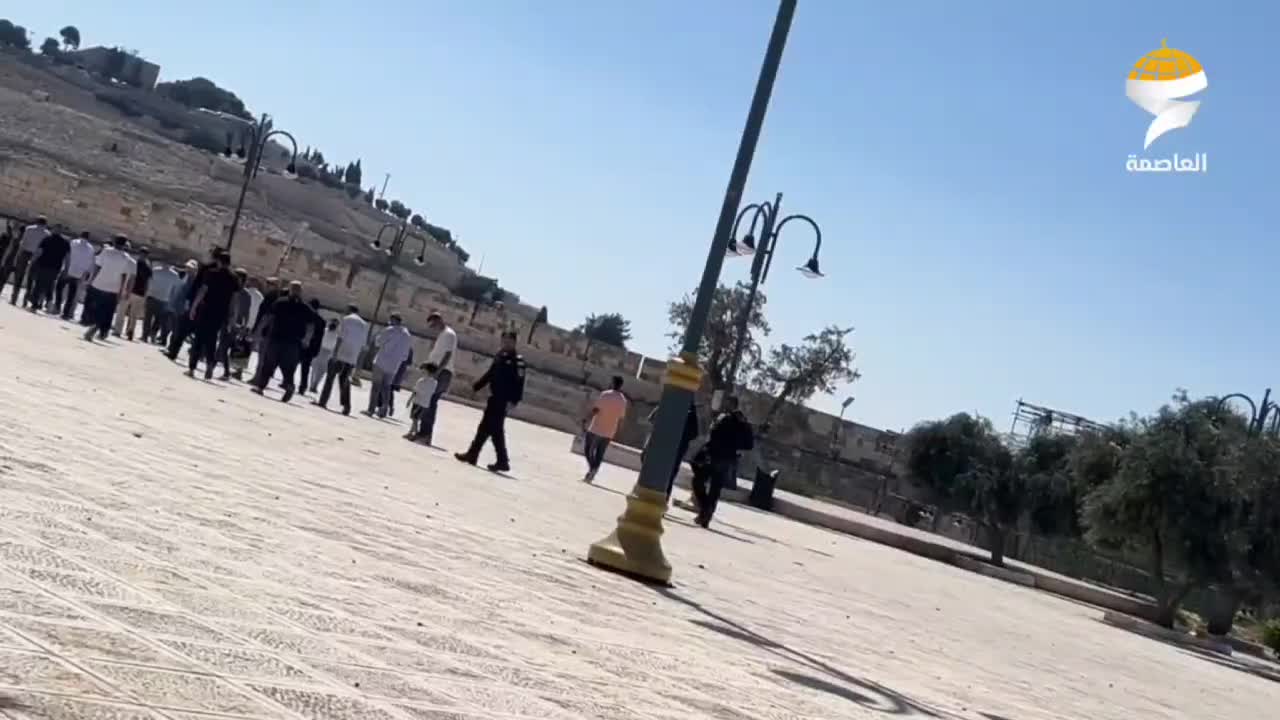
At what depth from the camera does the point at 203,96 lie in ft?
546

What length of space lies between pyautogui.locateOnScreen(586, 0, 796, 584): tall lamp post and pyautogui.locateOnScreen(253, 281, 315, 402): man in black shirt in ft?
33.9

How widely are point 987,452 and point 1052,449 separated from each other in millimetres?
1743

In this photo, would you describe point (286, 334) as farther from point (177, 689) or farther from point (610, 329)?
point (610, 329)

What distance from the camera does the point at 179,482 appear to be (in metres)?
8.63

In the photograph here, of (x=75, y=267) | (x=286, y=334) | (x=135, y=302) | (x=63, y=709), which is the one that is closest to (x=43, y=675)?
(x=63, y=709)

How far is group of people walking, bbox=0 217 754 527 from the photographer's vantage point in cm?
1916

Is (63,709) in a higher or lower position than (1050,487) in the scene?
lower

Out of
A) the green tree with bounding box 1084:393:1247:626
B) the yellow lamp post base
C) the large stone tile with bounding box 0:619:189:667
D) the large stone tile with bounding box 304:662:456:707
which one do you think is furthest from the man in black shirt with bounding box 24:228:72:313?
the large stone tile with bounding box 0:619:189:667

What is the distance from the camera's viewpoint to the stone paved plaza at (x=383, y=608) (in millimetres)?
4602

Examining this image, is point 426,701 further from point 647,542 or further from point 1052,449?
point 1052,449

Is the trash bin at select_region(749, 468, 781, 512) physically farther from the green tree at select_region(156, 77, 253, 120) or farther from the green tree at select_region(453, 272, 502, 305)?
the green tree at select_region(156, 77, 253, 120)

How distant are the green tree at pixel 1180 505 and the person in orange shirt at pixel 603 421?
9.68 meters

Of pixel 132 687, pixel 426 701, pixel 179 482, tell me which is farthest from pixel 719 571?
pixel 132 687

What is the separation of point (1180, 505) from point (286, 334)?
1461 centimetres
